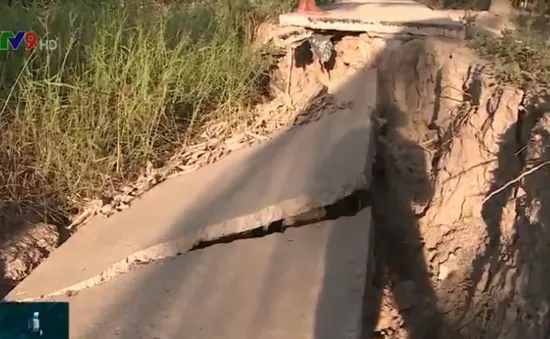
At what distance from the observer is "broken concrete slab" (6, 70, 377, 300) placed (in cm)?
313

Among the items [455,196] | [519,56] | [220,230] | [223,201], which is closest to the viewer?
[220,230]

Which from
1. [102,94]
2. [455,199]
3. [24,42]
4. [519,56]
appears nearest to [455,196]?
[455,199]

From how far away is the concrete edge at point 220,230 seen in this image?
302 centimetres

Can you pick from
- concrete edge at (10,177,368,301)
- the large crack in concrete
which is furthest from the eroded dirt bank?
concrete edge at (10,177,368,301)

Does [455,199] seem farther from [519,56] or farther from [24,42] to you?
[24,42]

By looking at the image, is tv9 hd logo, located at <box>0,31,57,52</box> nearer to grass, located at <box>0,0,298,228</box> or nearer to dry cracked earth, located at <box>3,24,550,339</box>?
grass, located at <box>0,0,298,228</box>

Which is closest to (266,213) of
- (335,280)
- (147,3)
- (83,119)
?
(335,280)

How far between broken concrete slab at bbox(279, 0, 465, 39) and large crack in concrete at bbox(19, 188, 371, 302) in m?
1.40

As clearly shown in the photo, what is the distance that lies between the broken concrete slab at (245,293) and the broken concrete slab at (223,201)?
0.10 metres

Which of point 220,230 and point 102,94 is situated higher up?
point 102,94

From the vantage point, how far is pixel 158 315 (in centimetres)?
269
